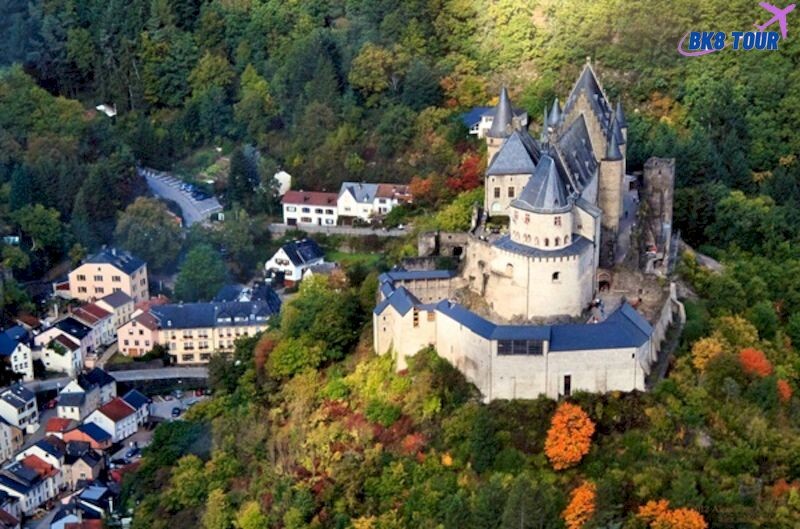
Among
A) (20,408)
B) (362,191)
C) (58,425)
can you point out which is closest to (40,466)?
(58,425)

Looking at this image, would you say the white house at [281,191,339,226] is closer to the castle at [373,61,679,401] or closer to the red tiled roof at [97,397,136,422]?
the red tiled roof at [97,397,136,422]

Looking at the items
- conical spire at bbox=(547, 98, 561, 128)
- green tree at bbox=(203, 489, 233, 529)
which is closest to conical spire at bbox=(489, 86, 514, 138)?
conical spire at bbox=(547, 98, 561, 128)

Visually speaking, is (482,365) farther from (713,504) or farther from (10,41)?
(10,41)

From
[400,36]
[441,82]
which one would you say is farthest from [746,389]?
[400,36]

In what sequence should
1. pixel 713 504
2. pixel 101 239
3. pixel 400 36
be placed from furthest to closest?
pixel 400 36 → pixel 101 239 → pixel 713 504

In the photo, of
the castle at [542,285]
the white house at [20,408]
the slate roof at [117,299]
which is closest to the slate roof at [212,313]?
the slate roof at [117,299]

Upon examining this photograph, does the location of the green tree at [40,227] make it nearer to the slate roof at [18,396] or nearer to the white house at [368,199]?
the slate roof at [18,396]

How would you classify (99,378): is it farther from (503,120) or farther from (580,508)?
(580,508)
